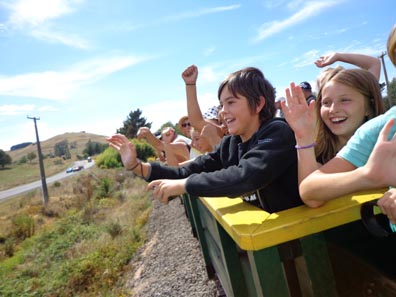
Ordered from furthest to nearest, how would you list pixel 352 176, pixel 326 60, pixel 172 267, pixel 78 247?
1. pixel 78 247
2. pixel 172 267
3. pixel 326 60
4. pixel 352 176

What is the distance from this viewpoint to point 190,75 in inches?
123

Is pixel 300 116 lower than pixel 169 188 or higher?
higher

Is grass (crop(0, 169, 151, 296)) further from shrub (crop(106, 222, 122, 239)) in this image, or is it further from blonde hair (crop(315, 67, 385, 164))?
blonde hair (crop(315, 67, 385, 164))

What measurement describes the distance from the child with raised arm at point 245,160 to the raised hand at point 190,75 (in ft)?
3.41

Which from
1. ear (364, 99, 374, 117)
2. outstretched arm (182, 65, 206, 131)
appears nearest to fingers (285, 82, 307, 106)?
ear (364, 99, 374, 117)

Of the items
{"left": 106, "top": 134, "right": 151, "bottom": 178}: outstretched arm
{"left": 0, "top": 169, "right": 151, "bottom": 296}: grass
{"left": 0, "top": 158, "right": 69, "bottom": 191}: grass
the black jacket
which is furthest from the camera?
{"left": 0, "top": 158, "right": 69, "bottom": 191}: grass

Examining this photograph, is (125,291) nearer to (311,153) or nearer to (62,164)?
(311,153)

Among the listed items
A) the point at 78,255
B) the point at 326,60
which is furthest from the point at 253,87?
the point at 78,255

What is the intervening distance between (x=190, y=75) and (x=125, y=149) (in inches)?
46.0

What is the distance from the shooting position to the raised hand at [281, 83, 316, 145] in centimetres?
132

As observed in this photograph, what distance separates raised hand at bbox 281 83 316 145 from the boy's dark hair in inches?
17.0

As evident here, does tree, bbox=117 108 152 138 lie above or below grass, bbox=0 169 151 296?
above

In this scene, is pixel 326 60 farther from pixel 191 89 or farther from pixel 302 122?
pixel 302 122

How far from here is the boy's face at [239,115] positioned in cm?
176
